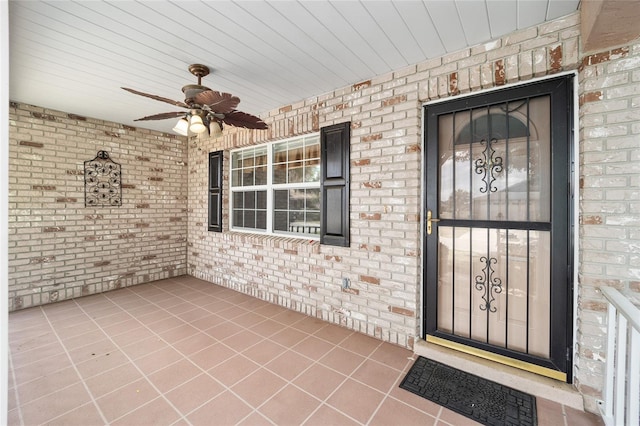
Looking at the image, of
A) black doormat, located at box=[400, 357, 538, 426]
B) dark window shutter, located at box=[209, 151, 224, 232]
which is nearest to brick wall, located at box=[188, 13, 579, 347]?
black doormat, located at box=[400, 357, 538, 426]

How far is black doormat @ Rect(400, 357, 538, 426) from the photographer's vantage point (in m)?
1.82

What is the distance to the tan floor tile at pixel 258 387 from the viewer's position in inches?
77.9

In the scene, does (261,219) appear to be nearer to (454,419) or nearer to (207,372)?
(207,372)

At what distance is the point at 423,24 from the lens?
6.73ft

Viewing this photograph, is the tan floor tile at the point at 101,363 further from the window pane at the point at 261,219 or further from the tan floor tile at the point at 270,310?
the window pane at the point at 261,219

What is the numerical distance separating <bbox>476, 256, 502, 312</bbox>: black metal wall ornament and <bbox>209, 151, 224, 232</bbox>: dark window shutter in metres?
3.88

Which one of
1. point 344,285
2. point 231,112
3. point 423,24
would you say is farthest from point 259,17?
point 344,285

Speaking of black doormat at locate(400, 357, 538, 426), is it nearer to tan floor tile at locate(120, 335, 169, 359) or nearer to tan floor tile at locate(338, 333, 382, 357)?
tan floor tile at locate(338, 333, 382, 357)

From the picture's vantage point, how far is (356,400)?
6.45 feet

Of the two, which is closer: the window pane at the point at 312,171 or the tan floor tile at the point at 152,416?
the tan floor tile at the point at 152,416

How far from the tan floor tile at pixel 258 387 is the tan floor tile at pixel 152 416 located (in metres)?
0.42

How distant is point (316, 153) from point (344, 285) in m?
1.71

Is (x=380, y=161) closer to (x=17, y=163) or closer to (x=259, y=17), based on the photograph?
(x=259, y=17)

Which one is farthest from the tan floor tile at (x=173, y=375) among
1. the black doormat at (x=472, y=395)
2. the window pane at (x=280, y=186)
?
the window pane at (x=280, y=186)
